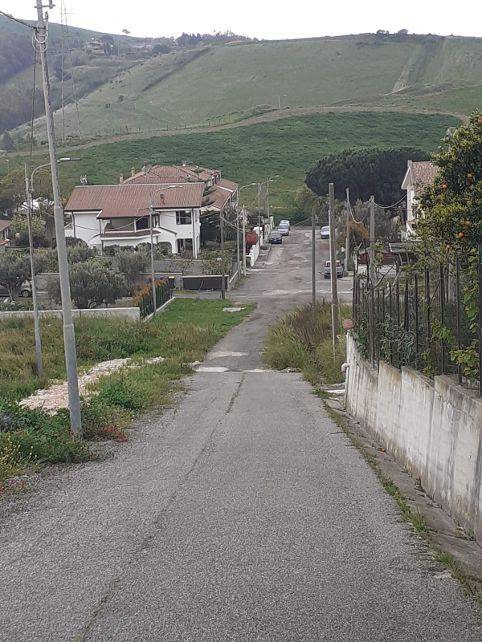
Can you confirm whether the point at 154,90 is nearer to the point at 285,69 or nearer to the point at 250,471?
the point at 285,69

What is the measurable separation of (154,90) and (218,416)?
18227cm

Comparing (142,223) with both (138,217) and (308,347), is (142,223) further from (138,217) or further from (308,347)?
(308,347)

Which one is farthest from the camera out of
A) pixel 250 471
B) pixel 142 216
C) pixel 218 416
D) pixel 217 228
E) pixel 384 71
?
pixel 384 71

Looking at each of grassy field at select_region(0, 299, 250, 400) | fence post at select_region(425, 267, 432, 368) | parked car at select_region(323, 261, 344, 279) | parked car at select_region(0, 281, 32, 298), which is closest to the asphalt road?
fence post at select_region(425, 267, 432, 368)

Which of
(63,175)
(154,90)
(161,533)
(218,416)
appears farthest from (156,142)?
(161,533)

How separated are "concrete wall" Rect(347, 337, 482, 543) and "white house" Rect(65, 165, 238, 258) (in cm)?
5811

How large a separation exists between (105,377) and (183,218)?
48.7 meters

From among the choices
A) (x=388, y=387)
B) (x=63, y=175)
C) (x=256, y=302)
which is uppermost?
(x=63, y=175)

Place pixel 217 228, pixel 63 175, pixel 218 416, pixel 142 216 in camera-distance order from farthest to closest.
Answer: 1. pixel 63 175
2. pixel 217 228
3. pixel 142 216
4. pixel 218 416

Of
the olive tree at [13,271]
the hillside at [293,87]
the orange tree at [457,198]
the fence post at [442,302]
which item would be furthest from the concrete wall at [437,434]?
the hillside at [293,87]

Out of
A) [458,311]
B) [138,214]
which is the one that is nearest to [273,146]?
[138,214]

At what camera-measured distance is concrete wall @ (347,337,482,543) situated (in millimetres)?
9148

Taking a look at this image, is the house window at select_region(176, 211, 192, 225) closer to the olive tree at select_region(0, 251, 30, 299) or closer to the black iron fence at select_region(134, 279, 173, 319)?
the black iron fence at select_region(134, 279, 173, 319)

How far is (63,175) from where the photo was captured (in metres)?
108
